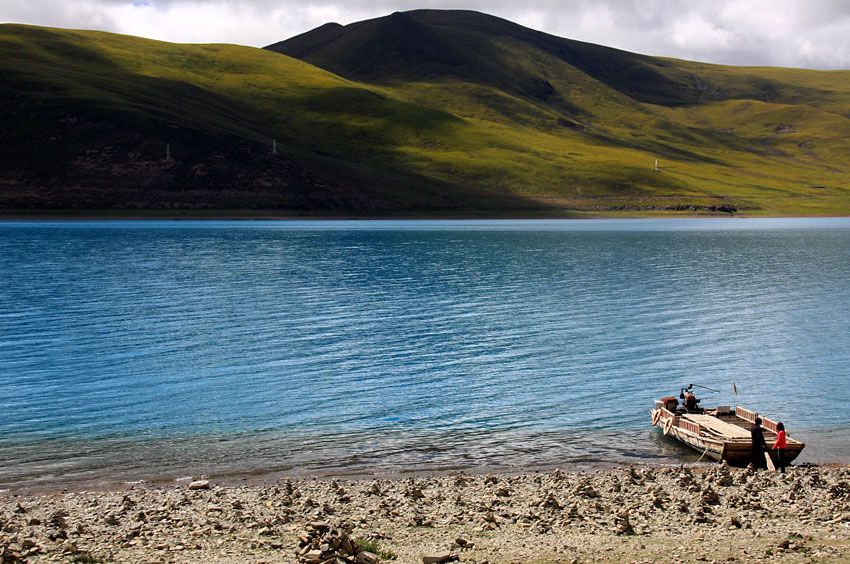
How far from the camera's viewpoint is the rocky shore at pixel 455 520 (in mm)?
17938

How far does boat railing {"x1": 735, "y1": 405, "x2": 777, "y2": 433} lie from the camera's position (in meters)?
28.9

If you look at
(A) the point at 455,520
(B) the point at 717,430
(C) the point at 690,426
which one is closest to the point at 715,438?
(B) the point at 717,430

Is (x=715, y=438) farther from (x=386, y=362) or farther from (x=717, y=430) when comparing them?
(x=386, y=362)

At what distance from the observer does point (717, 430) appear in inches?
1157

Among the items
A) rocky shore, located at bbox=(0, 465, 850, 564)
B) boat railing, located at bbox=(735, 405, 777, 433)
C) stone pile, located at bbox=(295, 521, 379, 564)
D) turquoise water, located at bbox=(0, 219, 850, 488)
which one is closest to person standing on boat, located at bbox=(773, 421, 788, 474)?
rocky shore, located at bbox=(0, 465, 850, 564)

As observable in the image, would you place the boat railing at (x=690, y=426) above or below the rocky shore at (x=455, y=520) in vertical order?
above

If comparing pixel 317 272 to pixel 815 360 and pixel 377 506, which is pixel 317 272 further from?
pixel 377 506

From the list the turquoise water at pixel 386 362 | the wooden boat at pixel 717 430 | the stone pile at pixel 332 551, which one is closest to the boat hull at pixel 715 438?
the wooden boat at pixel 717 430

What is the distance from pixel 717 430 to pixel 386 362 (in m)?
19.7

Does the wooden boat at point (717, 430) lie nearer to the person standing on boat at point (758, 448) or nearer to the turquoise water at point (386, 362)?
the person standing on boat at point (758, 448)

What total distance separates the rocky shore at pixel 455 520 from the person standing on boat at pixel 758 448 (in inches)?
50.7

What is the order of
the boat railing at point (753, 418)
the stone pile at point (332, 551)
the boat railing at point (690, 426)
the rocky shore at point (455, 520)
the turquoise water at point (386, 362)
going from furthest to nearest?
the boat railing at point (690, 426) → the turquoise water at point (386, 362) → the boat railing at point (753, 418) → the rocky shore at point (455, 520) → the stone pile at point (332, 551)

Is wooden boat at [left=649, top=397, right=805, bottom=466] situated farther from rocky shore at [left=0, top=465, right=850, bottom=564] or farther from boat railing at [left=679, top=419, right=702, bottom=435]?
rocky shore at [left=0, top=465, right=850, bottom=564]

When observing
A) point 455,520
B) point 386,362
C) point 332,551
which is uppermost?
point 332,551
